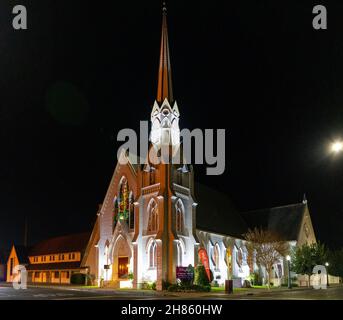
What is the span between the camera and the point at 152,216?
49438mm

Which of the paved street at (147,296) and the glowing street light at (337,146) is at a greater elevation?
the glowing street light at (337,146)

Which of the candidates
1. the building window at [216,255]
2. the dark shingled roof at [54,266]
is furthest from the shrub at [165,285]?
the dark shingled roof at [54,266]

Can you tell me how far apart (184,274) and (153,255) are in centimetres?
534

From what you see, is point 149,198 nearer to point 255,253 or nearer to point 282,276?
point 255,253

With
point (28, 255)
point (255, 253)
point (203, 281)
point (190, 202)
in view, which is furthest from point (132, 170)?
point (28, 255)

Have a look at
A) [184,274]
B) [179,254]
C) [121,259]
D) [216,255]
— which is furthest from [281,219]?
[184,274]

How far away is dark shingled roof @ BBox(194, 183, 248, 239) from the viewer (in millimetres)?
56553

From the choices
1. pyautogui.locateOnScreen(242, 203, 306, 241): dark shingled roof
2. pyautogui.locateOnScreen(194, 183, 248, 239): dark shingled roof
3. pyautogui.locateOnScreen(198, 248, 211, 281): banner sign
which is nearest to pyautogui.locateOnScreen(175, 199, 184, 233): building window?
pyautogui.locateOnScreen(194, 183, 248, 239): dark shingled roof

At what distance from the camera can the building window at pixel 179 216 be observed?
161ft

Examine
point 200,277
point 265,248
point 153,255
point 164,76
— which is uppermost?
point 164,76

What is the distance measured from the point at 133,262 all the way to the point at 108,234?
25.8ft

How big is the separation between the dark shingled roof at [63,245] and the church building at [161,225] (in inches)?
400

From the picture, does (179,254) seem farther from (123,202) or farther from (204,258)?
(123,202)

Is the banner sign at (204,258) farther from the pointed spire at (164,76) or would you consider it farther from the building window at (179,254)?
the pointed spire at (164,76)
